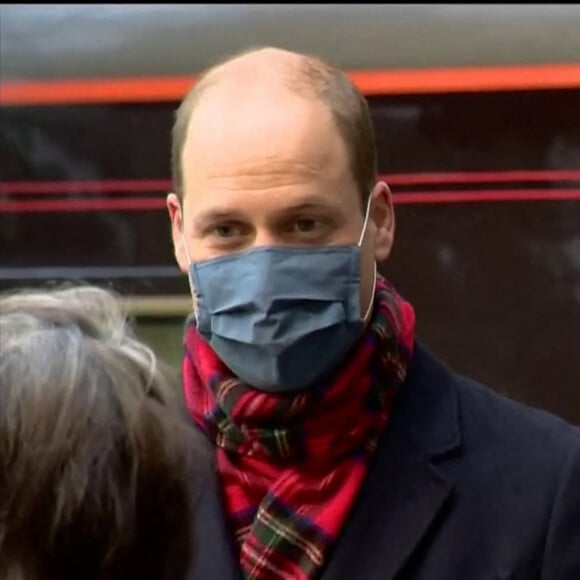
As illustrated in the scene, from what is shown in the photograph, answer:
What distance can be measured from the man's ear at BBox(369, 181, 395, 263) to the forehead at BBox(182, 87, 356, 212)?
0.07 metres

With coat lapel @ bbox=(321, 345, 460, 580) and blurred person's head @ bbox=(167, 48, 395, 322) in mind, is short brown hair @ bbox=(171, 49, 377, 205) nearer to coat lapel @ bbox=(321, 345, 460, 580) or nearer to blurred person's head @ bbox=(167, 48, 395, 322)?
blurred person's head @ bbox=(167, 48, 395, 322)

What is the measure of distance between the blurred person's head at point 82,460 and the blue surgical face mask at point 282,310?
0.45 m

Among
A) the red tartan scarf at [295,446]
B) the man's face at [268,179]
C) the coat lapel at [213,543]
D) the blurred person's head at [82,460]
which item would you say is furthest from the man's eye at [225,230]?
the blurred person's head at [82,460]

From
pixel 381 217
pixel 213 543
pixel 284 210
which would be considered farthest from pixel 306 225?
pixel 213 543

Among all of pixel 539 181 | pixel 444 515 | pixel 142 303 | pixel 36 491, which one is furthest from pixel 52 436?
pixel 539 181

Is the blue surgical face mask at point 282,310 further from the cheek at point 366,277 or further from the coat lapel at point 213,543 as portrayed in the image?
the coat lapel at point 213,543

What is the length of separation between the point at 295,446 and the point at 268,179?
357 millimetres

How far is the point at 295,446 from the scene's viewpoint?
174 cm

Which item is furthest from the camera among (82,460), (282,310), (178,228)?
(178,228)

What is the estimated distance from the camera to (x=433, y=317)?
2.71 meters

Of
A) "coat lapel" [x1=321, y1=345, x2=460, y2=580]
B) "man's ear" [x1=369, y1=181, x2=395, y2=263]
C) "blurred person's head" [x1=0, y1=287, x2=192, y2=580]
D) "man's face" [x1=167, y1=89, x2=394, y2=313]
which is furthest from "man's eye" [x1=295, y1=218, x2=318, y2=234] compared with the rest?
"blurred person's head" [x1=0, y1=287, x2=192, y2=580]

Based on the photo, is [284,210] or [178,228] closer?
[284,210]

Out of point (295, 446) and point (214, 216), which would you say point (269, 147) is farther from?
point (295, 446)

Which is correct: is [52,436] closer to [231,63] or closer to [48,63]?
[231,63]
